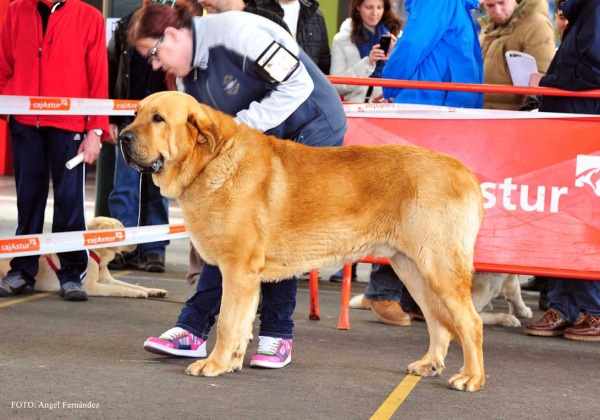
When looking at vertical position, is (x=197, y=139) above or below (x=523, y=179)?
above

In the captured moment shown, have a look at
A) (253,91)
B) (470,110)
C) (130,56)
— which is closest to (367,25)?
(130,56)

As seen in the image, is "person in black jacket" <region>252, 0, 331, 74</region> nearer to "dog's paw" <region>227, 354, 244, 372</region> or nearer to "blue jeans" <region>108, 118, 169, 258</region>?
"blue jeans" <region>108, 118, 169, 258</region>

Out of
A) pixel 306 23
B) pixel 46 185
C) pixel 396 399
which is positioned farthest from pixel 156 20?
pixel 306 23

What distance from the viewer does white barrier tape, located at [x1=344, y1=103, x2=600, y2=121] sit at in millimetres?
6297

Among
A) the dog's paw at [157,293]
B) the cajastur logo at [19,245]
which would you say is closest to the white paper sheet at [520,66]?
the dog's paw at [157,293]

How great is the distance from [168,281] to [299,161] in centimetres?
370

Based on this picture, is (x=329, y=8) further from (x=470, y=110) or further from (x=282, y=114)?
(x=282, y=114)

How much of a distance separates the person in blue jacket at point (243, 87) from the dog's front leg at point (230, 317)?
335 mm

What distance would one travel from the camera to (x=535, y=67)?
7059 mm

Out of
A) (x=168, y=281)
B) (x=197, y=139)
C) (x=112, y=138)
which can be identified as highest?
(x=197, y=139)

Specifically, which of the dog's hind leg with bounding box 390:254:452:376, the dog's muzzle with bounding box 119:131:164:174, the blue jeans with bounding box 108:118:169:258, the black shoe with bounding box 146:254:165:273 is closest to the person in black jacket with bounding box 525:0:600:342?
the dog's hind leg with bounding box 390:254:452:376

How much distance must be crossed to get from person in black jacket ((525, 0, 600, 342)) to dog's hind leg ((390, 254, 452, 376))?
1.70 meters

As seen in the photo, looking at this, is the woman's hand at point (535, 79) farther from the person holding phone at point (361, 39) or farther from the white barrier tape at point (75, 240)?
the white barrier tape at point (75, 240)

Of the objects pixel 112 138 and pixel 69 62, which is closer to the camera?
pixel 69 62
